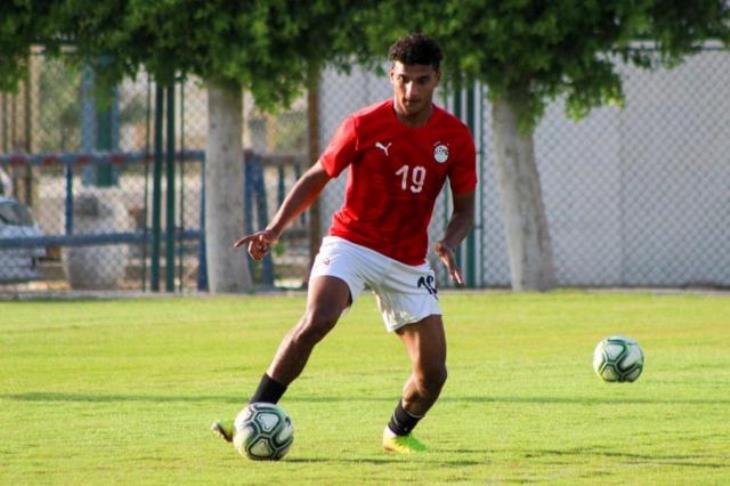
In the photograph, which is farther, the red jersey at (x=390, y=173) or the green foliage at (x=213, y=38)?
the green foliage at (x=213, y=38)

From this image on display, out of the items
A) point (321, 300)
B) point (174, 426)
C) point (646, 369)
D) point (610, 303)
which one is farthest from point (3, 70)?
point (321, 300)

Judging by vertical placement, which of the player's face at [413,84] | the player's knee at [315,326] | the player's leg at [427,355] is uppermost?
the player's face at [413,84]

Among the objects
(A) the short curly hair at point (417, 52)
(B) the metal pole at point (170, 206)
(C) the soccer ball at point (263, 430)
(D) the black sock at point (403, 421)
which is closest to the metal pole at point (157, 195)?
(B) the metal pole at point (170, 206)

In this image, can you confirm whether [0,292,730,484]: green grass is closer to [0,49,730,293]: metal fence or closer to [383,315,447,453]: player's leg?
[383,315,447,453]: player's leg

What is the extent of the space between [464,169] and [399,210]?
0.40 meters

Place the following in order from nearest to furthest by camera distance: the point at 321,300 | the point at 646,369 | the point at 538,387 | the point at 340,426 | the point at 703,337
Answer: the point at 321,300, the point at 340,426, the point at 538,387, the point at 646,369, the point at 703,337

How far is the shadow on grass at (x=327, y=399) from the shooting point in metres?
11.6

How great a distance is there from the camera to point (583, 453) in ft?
30.5

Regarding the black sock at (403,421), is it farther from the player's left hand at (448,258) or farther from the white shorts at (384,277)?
the player's left hand at (448,258)

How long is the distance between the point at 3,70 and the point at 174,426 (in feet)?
40.0

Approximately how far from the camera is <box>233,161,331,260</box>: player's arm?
29.3 feet

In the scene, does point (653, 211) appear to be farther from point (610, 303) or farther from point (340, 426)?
point (340, 426)

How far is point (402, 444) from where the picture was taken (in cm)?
935

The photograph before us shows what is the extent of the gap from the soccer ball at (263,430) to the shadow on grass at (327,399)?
114 inches
